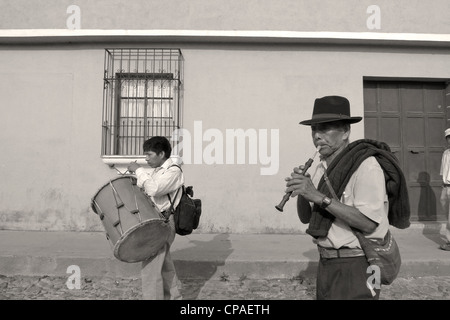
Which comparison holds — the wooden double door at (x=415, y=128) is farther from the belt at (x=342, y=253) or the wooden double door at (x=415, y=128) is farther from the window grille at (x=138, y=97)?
the belt at (x=342, y=253)

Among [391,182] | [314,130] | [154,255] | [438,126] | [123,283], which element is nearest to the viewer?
[391,182]

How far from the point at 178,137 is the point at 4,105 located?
3087mm

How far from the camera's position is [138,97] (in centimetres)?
651

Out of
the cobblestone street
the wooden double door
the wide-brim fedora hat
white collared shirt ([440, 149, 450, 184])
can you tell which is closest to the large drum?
the cobblestone street

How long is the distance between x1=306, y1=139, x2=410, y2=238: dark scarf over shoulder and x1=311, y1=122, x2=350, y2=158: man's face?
0.29 ft

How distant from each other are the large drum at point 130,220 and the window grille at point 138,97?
11.0 ft

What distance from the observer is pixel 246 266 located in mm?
4465

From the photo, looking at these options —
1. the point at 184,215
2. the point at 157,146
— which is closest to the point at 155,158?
the point at 157,146

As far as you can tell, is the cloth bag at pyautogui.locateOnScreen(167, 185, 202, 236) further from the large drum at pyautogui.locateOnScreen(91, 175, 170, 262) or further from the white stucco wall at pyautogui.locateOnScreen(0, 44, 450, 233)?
the white stucco wall at pyautogui.locateOnScreen(0, 44, 450, 233)

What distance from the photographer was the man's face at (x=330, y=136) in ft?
6.49

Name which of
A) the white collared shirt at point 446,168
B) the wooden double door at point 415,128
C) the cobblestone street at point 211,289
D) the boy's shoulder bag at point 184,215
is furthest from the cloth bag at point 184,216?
the wooden double door at point 415,128

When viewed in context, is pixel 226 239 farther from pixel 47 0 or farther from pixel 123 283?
pixel 47 0
